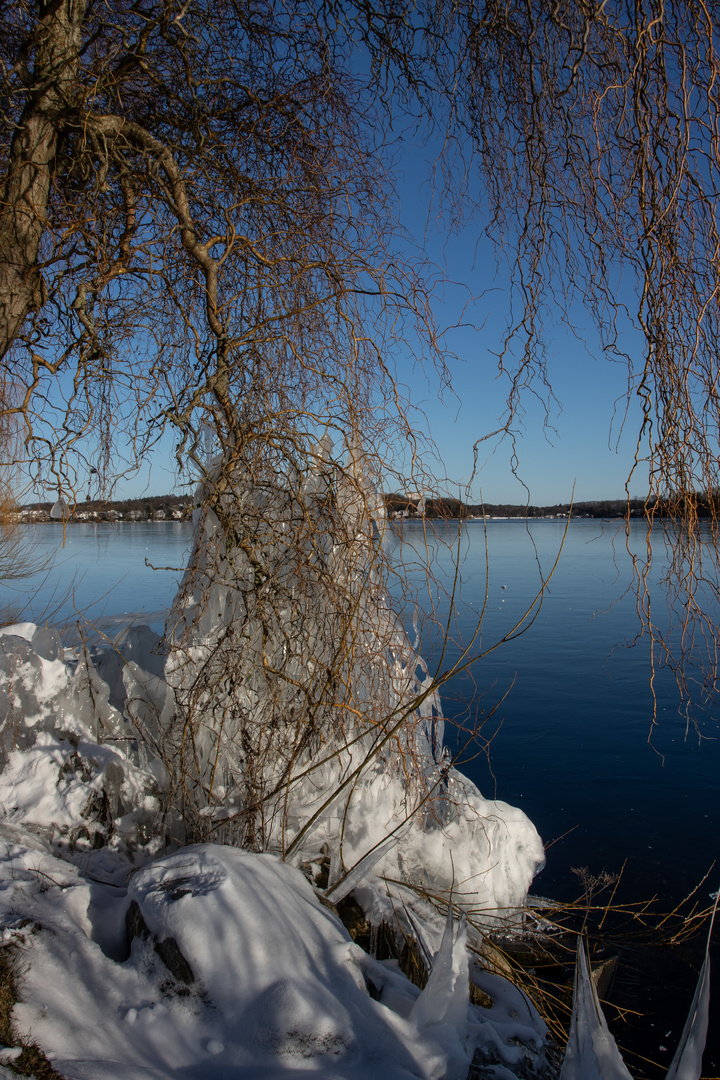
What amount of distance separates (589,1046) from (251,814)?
46.9 inches

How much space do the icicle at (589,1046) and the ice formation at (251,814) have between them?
229mm

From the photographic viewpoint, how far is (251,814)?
2238 millimetres

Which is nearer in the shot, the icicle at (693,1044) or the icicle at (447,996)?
the icicle at (693,1044)

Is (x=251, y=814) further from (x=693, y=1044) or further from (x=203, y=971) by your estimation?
(x=693, y=1044)

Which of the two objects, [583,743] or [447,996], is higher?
[447,996]

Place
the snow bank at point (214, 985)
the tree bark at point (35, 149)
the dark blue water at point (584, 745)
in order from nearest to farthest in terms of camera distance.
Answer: the snow bank at point (214, 985), the tree bark at point (35, 149), the dark blue water at point (584, 745)

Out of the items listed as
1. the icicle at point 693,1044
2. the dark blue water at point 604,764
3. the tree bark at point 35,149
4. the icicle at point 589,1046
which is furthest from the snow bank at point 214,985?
the tree bark at point 35,149

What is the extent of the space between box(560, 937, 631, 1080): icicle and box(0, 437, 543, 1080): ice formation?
0.23 metres

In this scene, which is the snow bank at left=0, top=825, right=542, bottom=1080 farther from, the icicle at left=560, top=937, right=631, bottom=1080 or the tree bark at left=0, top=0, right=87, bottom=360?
the tree bark at left=0, top=0, right=87, bottom=360

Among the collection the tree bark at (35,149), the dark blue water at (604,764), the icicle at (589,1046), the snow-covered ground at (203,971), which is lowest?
the dark blue water at (604,764)

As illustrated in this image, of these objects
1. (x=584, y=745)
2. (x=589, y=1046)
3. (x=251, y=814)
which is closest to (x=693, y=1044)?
(x=589, y=1046)

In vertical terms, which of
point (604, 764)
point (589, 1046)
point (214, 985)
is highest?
point (214, 985)

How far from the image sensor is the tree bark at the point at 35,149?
2.20 meters

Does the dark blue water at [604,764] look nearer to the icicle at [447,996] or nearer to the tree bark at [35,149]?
the icicle at [447,996]
